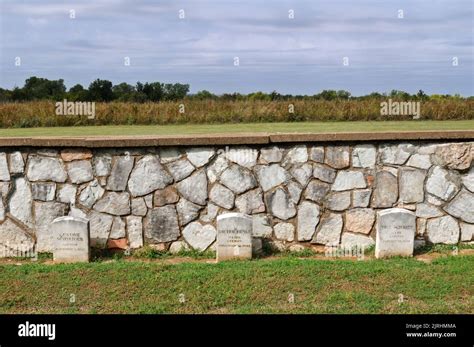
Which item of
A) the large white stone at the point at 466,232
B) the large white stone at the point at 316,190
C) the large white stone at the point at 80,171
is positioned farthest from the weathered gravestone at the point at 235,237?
the large white stone at the point at 466,232

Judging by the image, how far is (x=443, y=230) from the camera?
8055 millimetres

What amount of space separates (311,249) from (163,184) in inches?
81.0

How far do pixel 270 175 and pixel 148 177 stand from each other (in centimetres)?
155

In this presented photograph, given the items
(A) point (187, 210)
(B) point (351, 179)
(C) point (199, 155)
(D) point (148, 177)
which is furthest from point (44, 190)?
(B) point (351, 179)

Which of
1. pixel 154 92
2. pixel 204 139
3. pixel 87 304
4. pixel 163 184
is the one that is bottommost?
pixel 87 304

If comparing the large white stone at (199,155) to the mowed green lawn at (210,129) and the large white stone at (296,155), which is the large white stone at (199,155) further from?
the mowed green lawn at (210,129)

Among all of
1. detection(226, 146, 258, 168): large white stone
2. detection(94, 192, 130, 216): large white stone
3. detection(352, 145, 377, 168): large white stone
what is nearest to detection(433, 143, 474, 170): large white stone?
detection(352, 145, 377, 168): large white stone

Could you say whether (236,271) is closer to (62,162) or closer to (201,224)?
(201,224)

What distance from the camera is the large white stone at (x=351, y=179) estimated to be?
26.2 ft

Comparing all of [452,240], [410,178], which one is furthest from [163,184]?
[452,240]

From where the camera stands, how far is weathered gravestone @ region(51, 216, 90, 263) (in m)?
7.53

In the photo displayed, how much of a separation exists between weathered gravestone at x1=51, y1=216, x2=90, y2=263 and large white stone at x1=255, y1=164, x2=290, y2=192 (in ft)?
7.31

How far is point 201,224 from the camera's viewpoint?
8.02m

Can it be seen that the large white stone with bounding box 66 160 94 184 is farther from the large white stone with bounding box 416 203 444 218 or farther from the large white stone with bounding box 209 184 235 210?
the large white stone with bounding box 416 203 444 218
